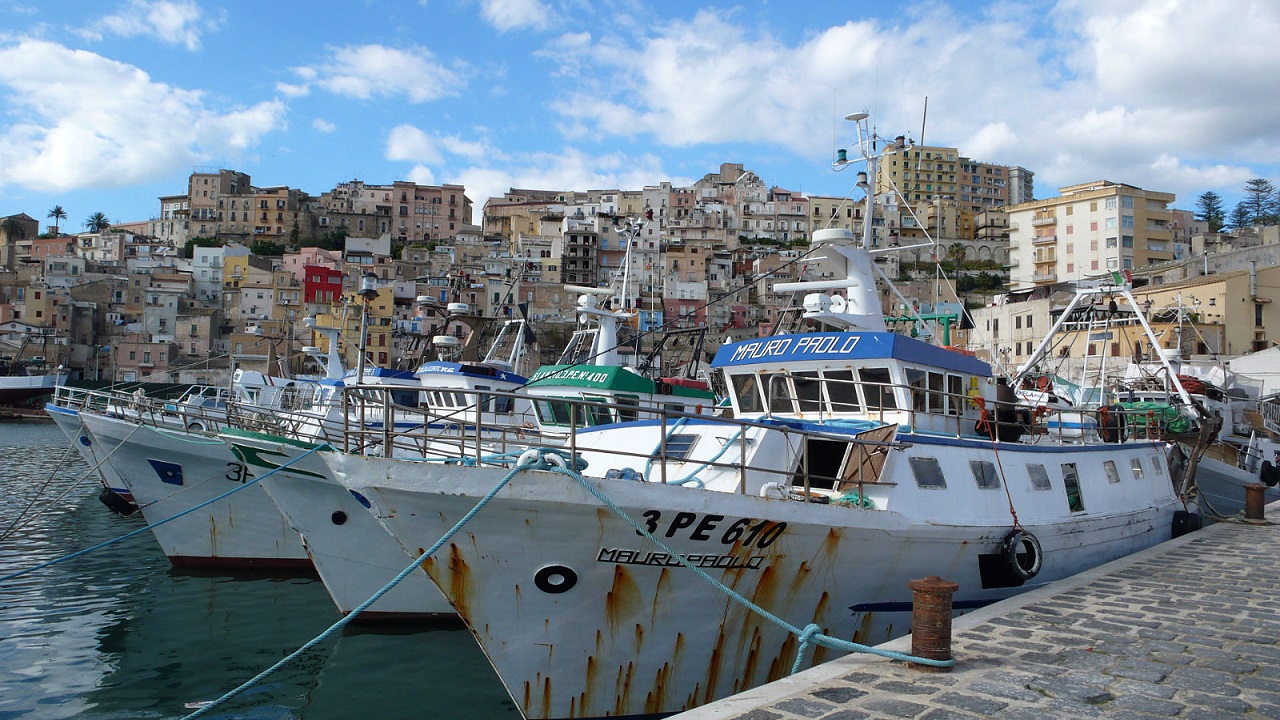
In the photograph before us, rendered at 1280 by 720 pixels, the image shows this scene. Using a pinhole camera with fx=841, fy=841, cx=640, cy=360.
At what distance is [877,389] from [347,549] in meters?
9.01

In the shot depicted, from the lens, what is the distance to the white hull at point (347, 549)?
14.0 m

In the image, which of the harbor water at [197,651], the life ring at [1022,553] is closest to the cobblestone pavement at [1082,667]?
the life ring at [1022,553]

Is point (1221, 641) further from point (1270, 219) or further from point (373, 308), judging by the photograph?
point (1270, 219)

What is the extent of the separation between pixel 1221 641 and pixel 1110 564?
A: 161 inches

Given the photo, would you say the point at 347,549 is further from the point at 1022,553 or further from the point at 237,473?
the point at 1022,553

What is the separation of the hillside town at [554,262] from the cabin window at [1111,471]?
35.7 metres

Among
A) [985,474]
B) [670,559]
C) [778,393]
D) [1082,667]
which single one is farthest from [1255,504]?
[670,559]

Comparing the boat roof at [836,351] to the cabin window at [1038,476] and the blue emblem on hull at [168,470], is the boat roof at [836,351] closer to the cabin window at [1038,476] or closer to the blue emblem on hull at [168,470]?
the cabin window at [1038,476]

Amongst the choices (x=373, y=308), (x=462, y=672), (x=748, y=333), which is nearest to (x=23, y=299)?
(x=373, y=308)

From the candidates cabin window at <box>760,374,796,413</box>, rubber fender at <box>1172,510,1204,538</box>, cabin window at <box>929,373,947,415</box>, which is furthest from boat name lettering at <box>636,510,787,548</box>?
rubber fender at <box>1172,510,1204,538</box>

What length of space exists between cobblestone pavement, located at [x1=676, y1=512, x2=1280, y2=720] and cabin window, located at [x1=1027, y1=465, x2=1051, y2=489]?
5.18 ft

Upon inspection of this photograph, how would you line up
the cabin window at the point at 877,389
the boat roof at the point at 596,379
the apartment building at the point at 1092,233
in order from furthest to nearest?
the apartment building at the point at 1092,233, the boat roof at the point at 596,379, the cabin window at the point at 877,389

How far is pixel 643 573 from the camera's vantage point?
27.4ft

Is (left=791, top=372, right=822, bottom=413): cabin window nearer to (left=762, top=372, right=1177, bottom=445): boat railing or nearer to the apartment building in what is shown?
(left=762, top=372, right=1177, bottom=445): boat railing
